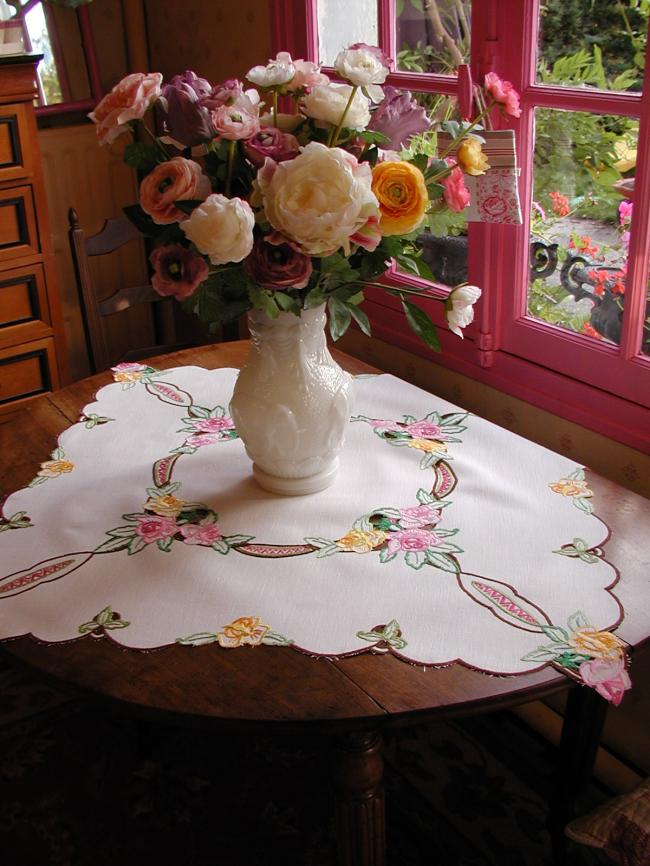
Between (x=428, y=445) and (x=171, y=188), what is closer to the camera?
(x=171, y=188)

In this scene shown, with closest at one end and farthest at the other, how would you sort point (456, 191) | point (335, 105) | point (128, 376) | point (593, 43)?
point (335, 105)
point (456, 191)
point (593, 43)
point (128, 376)

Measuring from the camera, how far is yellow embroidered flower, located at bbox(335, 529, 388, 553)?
1.42 m

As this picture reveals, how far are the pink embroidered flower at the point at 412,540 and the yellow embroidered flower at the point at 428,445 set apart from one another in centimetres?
26

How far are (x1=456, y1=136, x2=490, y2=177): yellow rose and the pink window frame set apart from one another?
0.39 m

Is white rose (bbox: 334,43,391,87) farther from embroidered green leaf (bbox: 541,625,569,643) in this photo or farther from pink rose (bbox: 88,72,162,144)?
embroidered green leaf (bbox: 541,625,569,643)

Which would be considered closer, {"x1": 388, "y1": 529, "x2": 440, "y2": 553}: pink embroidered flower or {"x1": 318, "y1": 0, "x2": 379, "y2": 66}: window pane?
{"x1": 388, "y1": 529, "x2": 440, "y2": 553}: pink embroidered flower

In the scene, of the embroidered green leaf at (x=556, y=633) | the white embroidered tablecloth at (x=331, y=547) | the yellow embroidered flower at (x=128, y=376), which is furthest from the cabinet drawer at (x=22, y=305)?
the embroidered green leaf at (x=556, y=633)

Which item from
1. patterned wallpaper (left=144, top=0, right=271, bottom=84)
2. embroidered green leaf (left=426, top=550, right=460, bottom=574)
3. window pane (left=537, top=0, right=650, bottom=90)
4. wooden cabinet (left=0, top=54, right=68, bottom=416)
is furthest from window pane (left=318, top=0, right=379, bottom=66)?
embroidered green leaf (left=426, top=550, right=460, bottom=574)

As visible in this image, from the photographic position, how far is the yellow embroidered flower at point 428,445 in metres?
1.69

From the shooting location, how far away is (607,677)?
1.15m

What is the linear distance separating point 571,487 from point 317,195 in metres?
0.66

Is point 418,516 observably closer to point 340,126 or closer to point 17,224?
point 340,126

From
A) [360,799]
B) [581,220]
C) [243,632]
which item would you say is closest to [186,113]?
[243,632]

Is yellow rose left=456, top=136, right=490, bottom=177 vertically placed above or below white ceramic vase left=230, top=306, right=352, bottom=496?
above
